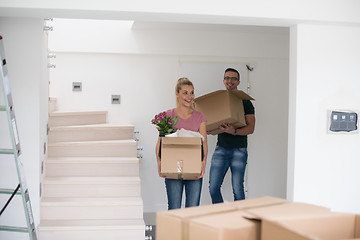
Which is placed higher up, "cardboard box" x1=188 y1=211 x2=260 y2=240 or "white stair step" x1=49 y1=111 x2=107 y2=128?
"white stair step" x1=49 y1=111 x2=107 y2=128

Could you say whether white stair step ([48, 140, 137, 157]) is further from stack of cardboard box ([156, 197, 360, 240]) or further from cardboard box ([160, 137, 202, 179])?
stack of cardboard box ([156, 197, 360, 240])

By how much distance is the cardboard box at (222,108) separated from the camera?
14.5 feet

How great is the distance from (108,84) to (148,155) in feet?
3.06

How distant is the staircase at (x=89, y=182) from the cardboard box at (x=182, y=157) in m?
0.78

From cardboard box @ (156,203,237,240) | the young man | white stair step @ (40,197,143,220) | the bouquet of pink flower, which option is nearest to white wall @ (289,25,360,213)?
the bouquet of pink flower

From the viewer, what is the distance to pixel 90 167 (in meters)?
4.79

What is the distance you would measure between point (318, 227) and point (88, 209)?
10.0ft

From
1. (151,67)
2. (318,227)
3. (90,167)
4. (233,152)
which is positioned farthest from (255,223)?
(151,67)

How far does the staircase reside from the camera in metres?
4.10

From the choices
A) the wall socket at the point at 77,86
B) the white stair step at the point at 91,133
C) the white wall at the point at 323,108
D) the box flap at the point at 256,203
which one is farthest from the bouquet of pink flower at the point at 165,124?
the wall socket at the point at 77,86

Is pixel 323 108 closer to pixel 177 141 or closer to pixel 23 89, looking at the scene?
pixel 177 141

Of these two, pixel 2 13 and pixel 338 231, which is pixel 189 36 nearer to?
pixel 2 13

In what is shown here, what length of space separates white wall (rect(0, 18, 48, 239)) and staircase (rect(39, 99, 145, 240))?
321mm

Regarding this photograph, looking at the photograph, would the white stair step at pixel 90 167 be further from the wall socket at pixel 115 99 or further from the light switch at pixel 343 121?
the light switch at pixel 343 121
